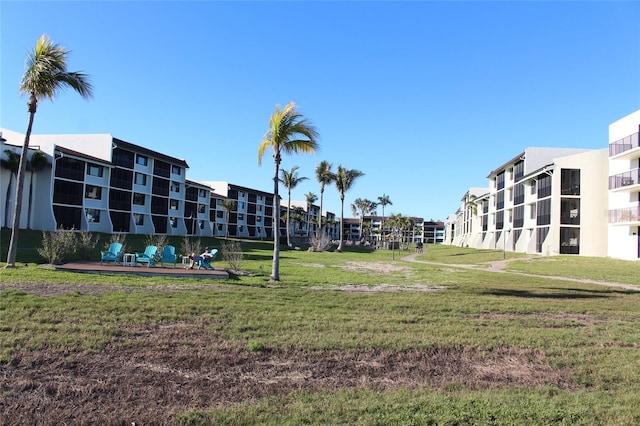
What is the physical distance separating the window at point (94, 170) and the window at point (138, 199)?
20.8 feet

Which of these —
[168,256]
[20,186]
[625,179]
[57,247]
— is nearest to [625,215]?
[625,179]

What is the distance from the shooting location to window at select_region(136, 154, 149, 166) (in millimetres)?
56125

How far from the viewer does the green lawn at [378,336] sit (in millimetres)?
4395

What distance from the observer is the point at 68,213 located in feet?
148

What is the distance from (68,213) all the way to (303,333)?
46015 millimetres

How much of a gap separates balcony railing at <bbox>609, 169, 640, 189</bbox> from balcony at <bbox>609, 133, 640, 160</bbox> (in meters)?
1.54

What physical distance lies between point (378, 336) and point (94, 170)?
4959cm

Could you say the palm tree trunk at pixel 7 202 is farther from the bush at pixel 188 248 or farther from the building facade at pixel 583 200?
the building facade at pixel 583 200

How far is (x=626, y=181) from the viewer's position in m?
36.2

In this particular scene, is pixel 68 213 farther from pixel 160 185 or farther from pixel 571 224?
pixel 571 224

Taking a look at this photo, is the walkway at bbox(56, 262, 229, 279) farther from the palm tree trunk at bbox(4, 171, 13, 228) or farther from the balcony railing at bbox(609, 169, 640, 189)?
the balcony railing at bbox(609, 169, 640, 189)

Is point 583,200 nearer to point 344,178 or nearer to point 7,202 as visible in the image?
point 344,178

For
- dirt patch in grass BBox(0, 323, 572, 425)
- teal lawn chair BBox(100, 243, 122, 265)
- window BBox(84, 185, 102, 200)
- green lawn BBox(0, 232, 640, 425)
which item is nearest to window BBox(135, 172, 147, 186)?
window BBox(84, 185, 102, 200)

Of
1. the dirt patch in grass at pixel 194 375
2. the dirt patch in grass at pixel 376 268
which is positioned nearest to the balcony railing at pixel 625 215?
the dirt patch in grass at pixel 376 268
